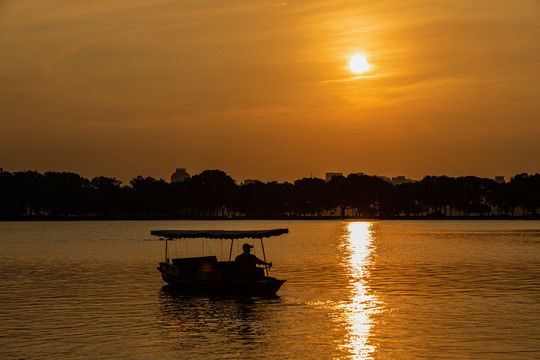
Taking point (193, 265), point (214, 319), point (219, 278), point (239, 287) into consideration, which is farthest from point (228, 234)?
point (214, 319)

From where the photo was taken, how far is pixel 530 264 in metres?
82.9

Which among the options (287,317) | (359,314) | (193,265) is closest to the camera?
(287,317)

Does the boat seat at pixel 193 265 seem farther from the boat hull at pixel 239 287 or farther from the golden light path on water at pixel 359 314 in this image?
the golden light path on water at pixel 359 314

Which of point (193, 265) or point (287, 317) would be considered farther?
point (193, 265)

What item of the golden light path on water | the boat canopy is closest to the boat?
the boat canopy

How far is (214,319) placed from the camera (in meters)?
41.4

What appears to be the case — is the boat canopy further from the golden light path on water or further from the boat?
the golden light path on water

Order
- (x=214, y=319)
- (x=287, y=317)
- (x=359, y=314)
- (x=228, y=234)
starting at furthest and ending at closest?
(x=228, y=234) → (x=359, y=314) → (x=287, y=317) → (x=214, y=319)

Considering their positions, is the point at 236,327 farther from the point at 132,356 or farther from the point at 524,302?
the point at 524,302

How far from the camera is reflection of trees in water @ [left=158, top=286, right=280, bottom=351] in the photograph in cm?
3512

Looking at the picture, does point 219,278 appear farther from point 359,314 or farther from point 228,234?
point 359,314

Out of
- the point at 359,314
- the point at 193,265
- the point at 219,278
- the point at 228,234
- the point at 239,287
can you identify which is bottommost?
the point at 359,314

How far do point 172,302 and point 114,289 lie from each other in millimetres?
9435

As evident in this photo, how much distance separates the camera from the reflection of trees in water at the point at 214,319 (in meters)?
35.1
